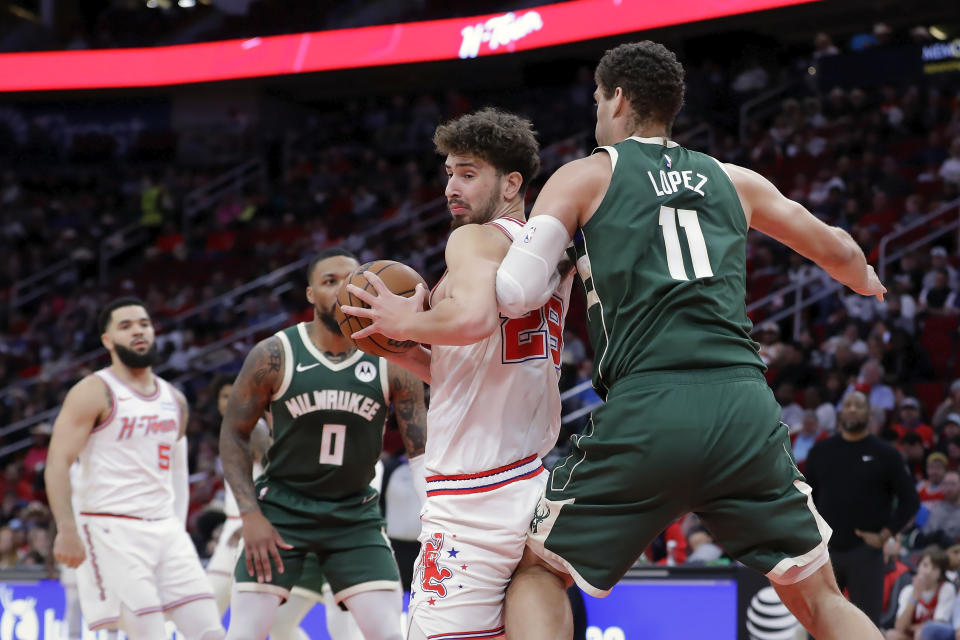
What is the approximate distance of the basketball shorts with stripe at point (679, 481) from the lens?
312cm

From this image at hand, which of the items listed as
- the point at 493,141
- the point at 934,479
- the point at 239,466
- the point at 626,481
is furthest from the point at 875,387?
the point at 626,481

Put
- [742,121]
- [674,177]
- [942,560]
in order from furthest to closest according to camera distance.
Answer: [742,121] → [942,560] → [674,177]

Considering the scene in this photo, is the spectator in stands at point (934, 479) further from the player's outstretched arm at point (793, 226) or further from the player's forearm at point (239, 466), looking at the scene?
the player's outstretched arm at point (793, 226)

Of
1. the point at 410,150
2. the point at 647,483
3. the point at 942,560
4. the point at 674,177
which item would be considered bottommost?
the point at 942,560

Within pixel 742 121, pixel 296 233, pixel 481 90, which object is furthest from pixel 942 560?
pixel 481 90

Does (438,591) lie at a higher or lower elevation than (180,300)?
lower

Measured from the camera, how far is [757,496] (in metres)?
3.20

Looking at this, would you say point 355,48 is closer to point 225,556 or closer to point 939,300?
point 939,300

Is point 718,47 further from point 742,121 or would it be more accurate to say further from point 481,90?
point 481,90

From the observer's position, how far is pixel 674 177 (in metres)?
3.35

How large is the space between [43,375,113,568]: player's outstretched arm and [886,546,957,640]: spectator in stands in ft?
16.7

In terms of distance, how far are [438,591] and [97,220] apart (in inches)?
812

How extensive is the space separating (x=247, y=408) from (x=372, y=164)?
52.5ft

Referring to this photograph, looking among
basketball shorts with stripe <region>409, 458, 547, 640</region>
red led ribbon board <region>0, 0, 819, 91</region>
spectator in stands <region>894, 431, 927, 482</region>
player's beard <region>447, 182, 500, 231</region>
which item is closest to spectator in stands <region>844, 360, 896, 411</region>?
spectator in stands <region>894, 431, 927, 482</region>
